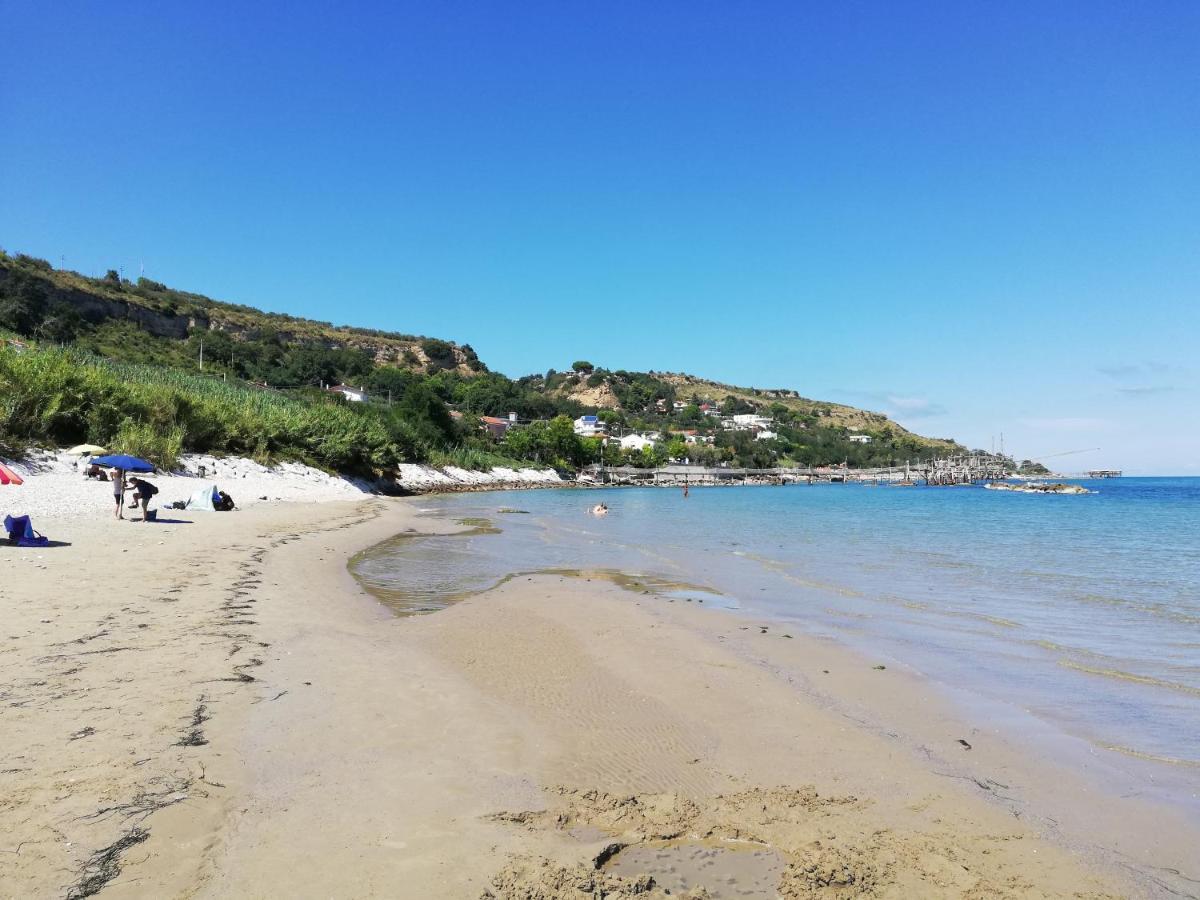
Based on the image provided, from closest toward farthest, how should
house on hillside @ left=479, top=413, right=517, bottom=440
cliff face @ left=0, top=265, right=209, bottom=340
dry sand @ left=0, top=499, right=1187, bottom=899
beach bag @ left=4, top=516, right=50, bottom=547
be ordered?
1. dry sand @ left=0, top=499, right=1187, bottom=899
2. beach bag @ left=4, top=516, right=50, bottom=547
3. cliff face @ left=0, top=265, right=209, bottom=340
4. house on hillside @ left=479, top=413, right=517, bottom=440

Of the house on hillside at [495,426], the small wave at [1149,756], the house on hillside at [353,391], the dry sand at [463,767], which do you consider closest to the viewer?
the dry sand at [463,767]

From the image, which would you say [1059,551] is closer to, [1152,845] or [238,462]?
[1152,845]

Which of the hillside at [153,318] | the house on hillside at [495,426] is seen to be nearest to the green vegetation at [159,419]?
the hillside at [153,318]

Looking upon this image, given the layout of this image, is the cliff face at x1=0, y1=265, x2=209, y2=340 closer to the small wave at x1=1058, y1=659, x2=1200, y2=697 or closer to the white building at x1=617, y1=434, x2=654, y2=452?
the white building at x1=617, y1=434, x2=654, y2=452

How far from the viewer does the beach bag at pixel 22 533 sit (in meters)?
11.6

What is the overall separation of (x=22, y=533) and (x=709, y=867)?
43.0 ft

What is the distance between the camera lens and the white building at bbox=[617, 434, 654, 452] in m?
133

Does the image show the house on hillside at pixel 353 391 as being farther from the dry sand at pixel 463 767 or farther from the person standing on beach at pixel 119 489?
the dry sand at pixel 463 767

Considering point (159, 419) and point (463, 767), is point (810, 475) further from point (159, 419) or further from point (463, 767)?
point (463, 767)

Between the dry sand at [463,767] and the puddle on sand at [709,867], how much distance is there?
0.02 m

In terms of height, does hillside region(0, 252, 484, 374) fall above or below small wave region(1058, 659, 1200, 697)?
above

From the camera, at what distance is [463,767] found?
16.2ft

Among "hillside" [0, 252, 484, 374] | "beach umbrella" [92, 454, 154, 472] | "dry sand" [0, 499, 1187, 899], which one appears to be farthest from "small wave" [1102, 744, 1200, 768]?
"hillside" [0, 252, 484, 374]

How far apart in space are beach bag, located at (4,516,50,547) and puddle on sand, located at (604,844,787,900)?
12610 millimetres
